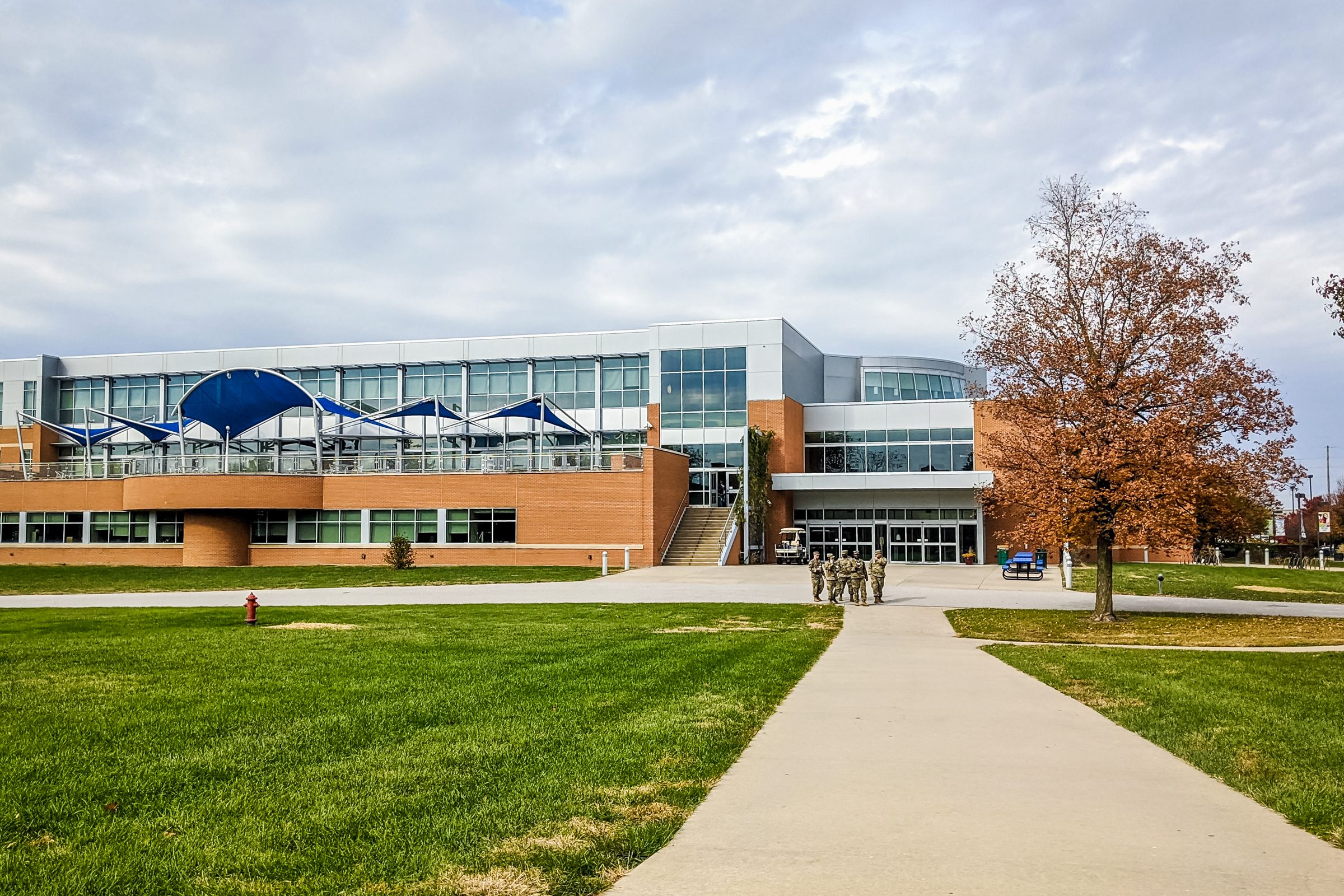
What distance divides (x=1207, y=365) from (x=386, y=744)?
1882cm

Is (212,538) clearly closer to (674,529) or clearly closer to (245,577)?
(245,577)

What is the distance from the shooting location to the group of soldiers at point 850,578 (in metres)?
24.9

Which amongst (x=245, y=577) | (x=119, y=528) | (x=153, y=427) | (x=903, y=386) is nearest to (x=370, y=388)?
(x=153, y=427)

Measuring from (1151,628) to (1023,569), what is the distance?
17.2 m

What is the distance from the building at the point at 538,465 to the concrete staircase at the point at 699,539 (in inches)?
5.4

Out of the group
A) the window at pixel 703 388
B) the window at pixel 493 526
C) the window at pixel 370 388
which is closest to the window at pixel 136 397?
the window at pixel 370 388

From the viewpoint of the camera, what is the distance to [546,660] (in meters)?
13.5

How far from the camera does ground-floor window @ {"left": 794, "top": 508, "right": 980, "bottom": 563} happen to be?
5072cm

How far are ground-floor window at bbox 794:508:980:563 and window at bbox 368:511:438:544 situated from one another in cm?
1810

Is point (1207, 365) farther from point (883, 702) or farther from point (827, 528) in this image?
point (827, 528)

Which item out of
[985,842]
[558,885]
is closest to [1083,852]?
[985,842]

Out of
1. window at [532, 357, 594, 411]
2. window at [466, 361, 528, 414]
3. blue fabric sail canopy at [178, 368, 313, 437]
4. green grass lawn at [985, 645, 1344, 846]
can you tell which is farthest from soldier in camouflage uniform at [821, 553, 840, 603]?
window at [466, 361, 528, 414]

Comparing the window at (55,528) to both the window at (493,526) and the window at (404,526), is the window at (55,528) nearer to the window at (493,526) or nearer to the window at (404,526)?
the window at (404,526)

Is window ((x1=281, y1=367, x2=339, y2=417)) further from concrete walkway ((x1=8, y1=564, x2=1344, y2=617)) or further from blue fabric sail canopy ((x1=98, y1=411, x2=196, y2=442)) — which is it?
concrete walkway ((x1=8, y1=564, x2=1344, y2=617))
